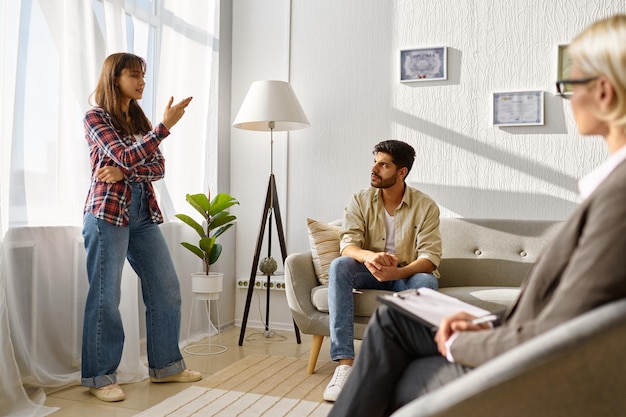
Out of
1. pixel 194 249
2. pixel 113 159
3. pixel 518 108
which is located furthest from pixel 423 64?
pixel 113 159

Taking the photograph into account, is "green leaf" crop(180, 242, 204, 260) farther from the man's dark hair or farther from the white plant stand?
the man's dark hair

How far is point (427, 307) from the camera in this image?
1.40m

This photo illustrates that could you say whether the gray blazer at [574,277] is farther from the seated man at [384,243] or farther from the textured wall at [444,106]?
the textured wall at [444,106]

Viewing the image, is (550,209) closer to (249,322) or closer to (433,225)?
(433,225)

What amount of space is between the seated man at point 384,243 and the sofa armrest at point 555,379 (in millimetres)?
1645

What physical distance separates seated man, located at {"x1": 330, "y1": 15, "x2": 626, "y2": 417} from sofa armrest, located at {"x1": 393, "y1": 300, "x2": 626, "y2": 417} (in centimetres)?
8

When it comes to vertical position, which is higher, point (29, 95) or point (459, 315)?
point (29, 95)

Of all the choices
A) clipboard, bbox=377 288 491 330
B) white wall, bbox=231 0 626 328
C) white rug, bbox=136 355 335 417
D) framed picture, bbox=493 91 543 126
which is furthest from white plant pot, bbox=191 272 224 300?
clipboard, bbox=377 288 491 330

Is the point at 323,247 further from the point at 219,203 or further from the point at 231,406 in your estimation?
the point at 231,406

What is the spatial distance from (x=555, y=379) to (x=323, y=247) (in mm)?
2175

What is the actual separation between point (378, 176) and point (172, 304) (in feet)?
3.76

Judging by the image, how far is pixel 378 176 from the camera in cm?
303

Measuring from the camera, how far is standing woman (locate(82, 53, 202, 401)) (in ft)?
8.40

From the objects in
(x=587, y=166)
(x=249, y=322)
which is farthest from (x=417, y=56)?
(x=249, y=322)
